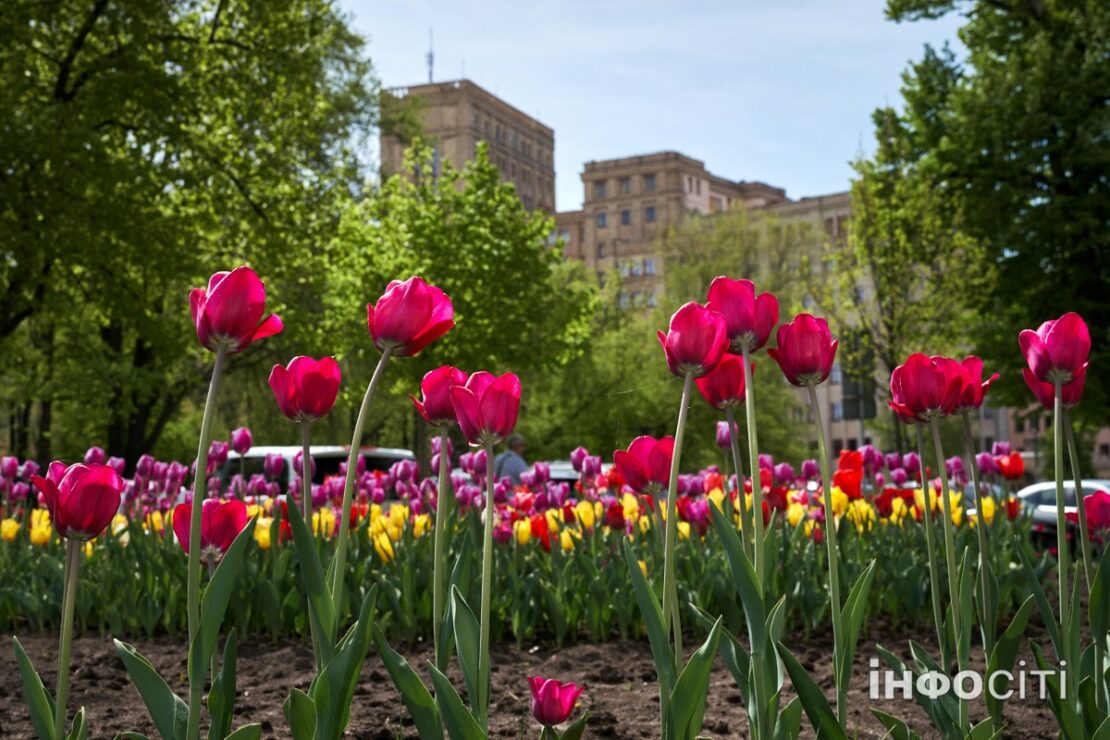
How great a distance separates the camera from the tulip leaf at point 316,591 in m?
2.08

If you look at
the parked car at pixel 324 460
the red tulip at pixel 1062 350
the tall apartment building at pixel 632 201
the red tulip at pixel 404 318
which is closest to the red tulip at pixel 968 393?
the red tulip at pixel 1062 350

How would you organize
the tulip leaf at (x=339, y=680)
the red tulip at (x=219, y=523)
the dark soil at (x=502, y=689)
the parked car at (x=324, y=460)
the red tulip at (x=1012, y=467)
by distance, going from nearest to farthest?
the tulip leaf at (x=339, y=680), the red tulip at (x=219, y=523), the dark soil at (x=502, y=689), the red tulip at (x=1012, y=467), the parked car at (x=324, y=460)

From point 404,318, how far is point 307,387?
0.30 meters

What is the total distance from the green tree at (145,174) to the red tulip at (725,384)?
1591cm

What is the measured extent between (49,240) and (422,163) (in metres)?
12.3

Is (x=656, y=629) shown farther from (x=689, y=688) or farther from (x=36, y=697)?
(x=36, y=697)

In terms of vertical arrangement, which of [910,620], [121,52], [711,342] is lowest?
[910,620]

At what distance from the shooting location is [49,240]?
1748cm

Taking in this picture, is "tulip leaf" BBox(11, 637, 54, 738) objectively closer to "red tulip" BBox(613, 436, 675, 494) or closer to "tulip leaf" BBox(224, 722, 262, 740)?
"tulip leaf" BBox(224, 722, 262, 740)

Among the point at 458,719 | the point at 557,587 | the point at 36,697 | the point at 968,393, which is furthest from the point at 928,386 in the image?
the point at 557,587

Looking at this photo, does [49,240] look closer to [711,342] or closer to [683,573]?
[683,573]

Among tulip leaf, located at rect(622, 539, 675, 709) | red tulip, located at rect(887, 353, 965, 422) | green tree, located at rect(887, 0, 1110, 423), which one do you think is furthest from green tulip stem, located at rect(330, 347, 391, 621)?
green tree, located at rect(887, 0, 1110, 423)

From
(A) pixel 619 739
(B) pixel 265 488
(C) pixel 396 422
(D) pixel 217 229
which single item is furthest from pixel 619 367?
(A) pixel 619 739

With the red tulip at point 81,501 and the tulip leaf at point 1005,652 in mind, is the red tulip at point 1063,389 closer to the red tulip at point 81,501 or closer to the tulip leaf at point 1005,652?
the tulip leaf at point 1005,652
